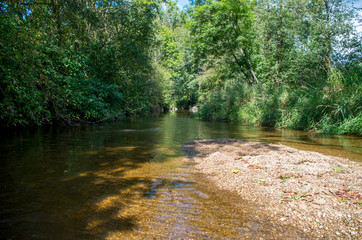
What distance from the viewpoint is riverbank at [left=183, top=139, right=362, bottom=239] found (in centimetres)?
243

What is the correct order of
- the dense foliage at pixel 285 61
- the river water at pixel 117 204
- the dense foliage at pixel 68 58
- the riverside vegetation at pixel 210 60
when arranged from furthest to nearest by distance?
the dense foliage at pixel 285 61 → the riverside vegetation at pixel 210 60 → the dense foliage at pixel 68 58 → the river water at pixel 117 204

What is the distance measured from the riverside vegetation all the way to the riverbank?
534 centimetres

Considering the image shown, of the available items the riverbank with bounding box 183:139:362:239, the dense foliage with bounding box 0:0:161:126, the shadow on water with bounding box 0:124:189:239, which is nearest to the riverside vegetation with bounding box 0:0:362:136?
the dense foliage with bounding box 0:0:161:126

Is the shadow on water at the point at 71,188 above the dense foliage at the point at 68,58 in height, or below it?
below

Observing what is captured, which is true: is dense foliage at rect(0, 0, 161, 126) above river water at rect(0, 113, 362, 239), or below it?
above

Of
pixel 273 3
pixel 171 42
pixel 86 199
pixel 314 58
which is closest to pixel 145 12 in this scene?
pixel 273 3

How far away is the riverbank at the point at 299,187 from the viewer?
95.7 inches

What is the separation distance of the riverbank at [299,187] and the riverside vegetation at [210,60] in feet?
17.5

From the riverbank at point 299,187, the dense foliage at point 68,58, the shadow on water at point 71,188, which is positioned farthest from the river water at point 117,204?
the dense foliage at point 68,58

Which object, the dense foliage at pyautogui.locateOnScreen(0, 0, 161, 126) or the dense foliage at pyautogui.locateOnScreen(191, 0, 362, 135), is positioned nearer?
the dense foliage at pyautogui.locateOnScreen(0, 0, 161, 126)

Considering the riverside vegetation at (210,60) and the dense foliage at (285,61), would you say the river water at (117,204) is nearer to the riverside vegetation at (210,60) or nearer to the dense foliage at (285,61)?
the riverside vegetation at (210,60)

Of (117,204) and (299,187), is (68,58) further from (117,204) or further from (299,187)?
(299,187)

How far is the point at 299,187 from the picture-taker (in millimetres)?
3180

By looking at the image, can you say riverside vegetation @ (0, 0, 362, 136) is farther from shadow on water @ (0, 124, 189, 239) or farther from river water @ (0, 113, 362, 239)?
river water @ (0, 113, 362, 239)
